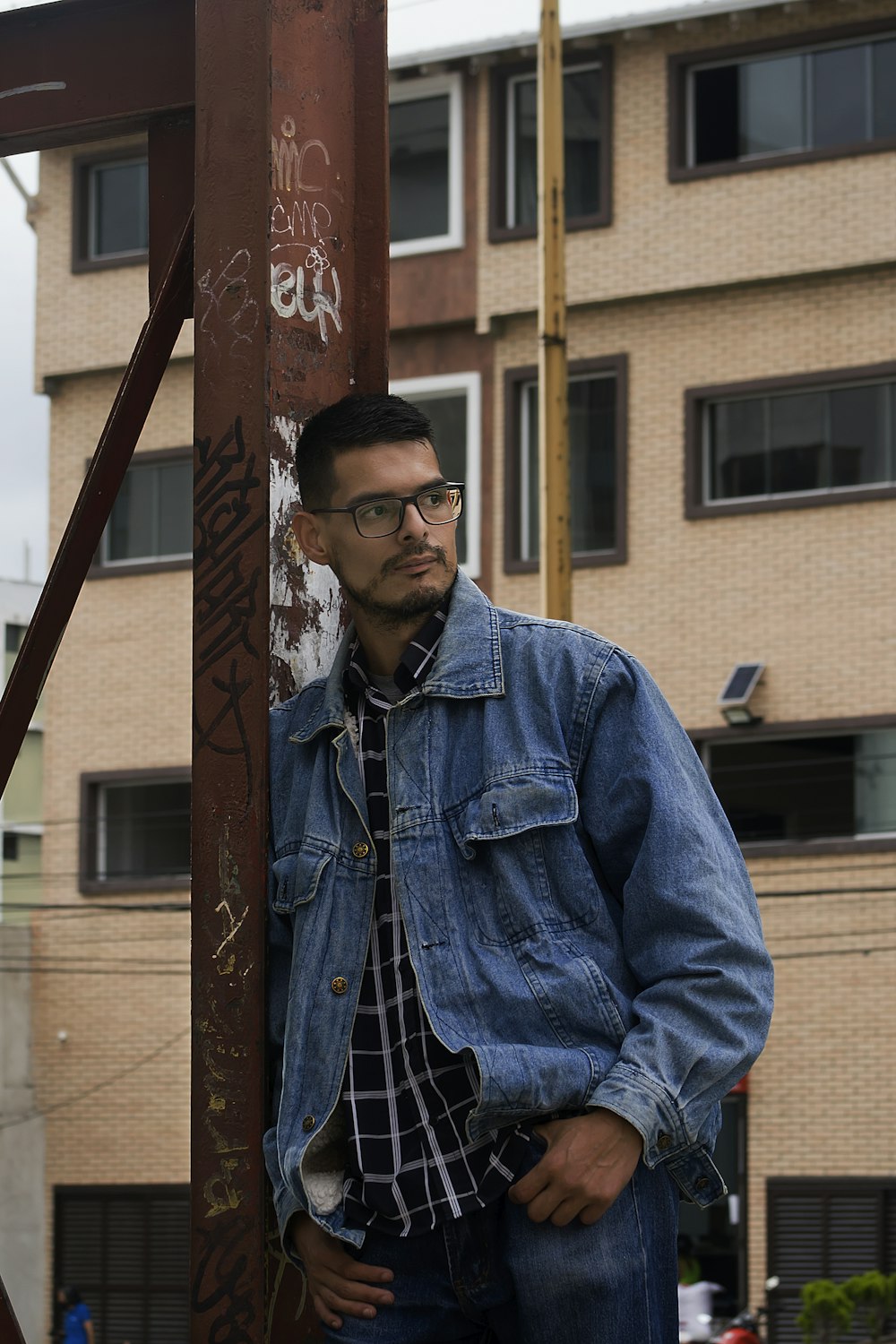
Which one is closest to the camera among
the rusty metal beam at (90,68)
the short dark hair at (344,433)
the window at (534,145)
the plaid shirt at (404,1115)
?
the plaid shirt at (404,1115)

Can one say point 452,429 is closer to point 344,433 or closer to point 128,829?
point 128,829

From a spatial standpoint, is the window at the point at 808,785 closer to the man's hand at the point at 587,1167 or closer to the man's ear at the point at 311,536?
the man's ear at the point at 311,536

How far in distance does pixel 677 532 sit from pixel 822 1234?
682 centimetres

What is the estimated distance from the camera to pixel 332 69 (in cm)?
314

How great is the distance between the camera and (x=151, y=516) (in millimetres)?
23000

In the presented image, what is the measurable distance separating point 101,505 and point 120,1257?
2049 centimetres

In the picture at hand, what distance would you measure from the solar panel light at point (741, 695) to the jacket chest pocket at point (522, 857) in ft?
54.6

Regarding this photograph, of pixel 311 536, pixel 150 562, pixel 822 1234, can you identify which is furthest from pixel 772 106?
pixel 311 536

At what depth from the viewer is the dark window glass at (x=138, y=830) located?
74.2ft

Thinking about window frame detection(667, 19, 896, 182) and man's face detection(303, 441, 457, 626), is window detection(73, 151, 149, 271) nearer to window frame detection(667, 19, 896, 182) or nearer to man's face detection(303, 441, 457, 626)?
window frame detection(667, 19, 896, 182)

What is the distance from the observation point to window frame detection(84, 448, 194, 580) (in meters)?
22.7

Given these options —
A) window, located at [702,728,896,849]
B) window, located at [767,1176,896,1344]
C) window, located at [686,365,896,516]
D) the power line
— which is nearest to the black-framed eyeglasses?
window, located at [702,728,896,849]

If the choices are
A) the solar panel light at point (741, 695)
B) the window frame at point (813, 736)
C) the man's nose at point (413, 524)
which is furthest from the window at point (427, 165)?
the man's nose at point (413, 524)

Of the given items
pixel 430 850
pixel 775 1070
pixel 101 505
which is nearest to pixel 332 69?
pixel 101 505
